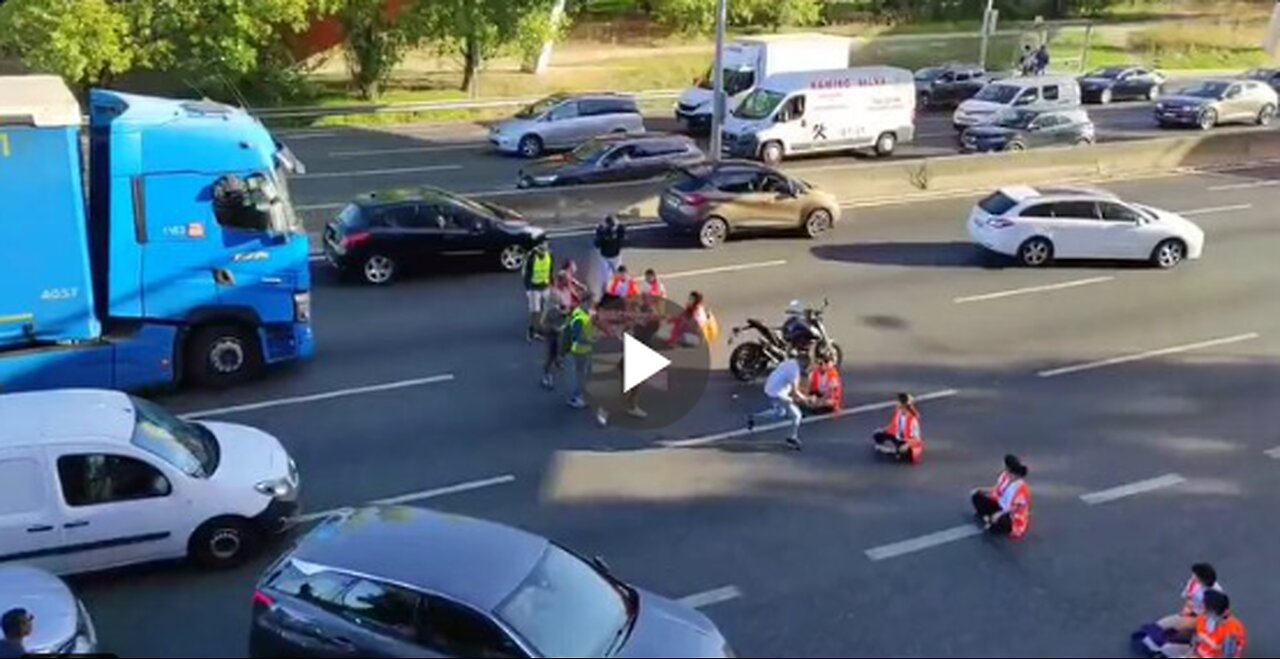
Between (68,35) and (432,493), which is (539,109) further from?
(432,493)

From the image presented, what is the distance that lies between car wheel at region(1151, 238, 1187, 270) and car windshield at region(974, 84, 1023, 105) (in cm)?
1519

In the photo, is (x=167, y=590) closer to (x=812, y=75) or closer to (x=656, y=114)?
(x=812, y=75)

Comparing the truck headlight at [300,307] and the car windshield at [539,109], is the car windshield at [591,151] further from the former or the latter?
the truck headlight at [300,307]

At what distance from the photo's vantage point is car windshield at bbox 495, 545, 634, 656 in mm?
8207

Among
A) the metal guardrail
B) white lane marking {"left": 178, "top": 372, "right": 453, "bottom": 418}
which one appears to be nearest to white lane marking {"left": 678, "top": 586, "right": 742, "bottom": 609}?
white lane marking {"left": 178, "top": 372, "right": 453, "bottom": 418}

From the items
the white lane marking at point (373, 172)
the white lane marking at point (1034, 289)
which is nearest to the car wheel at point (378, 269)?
the white lane marking at point (1034, 289)

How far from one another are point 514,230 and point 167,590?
1126cm

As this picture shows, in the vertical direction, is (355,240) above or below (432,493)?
above

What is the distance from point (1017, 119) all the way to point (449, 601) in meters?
29.5

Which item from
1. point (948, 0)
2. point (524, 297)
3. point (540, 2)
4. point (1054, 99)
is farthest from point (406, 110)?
point (948, 0)

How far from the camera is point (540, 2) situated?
141 ft

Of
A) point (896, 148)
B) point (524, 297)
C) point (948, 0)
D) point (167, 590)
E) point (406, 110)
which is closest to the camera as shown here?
point (167, 590)

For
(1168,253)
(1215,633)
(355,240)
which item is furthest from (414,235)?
(1215,633)

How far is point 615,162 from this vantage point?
28328 mm
